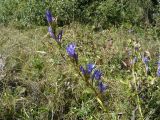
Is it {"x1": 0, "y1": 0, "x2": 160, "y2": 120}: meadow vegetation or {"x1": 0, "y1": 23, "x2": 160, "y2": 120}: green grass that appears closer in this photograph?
{"x1": 0, "y1": 0, "x2": 160, "y2": 120}: meadow vegetation

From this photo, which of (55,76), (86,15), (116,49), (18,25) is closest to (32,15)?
(18,25)

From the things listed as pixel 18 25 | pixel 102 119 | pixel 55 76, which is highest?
pixel 18 25

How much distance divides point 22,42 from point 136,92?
305 centimetres

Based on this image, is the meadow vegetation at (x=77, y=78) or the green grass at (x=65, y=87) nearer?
the meadow vegetation at (x=77, y=78)

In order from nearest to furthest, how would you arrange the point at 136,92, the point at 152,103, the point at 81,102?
the point at 136,92, the point at 152,103, the point at 81,102

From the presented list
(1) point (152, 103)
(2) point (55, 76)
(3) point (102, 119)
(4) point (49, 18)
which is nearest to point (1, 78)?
(2) point (55, 76)

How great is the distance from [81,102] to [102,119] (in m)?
0.40

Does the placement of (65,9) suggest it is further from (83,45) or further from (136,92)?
(136,92)

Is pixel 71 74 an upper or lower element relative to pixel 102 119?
upper

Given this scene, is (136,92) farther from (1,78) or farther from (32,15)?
(32,15)

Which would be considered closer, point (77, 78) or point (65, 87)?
point (65, 87)

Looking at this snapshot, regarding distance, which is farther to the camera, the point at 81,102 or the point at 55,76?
the point at 55,76

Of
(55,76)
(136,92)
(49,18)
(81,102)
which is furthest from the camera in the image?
(55,76)

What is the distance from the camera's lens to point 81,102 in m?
3.82
